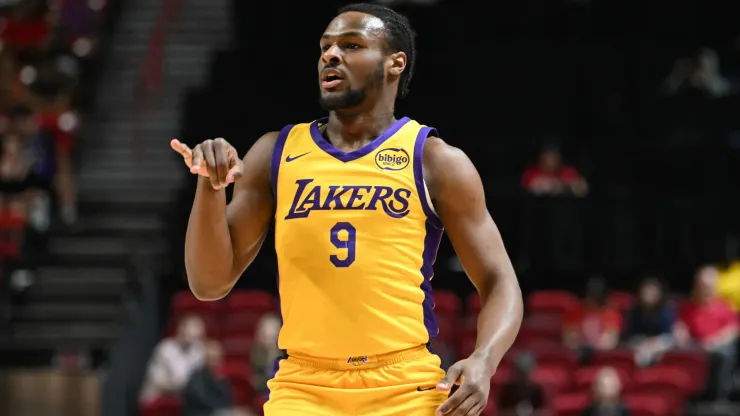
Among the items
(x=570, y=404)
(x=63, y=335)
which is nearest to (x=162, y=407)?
(x=63, y=335)

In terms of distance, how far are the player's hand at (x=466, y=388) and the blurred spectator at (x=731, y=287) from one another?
9931mm

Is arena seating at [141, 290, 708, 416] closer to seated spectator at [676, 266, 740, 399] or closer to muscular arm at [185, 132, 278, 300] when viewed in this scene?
seated spectator at [676, 266, 740, 399]

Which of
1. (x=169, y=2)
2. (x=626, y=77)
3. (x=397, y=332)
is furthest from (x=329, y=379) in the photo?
(x=169, y=2)

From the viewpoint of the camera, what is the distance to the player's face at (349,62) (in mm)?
4445

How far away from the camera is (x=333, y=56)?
14.5 feet

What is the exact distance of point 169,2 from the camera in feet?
60.2

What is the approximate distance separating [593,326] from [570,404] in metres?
1.57

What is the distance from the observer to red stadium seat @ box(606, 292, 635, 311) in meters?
13.5

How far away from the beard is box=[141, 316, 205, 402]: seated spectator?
25.0 feet

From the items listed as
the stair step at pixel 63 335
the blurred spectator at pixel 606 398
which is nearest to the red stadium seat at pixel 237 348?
the stair step at pixel 63 335

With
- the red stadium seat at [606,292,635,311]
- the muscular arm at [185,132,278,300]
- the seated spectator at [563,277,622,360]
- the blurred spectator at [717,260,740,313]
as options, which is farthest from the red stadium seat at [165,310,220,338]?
the muscular arm at [185,132,278,300]

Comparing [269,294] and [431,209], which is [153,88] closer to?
[269,294]

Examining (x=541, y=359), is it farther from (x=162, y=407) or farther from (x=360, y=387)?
(x=360, y=387)

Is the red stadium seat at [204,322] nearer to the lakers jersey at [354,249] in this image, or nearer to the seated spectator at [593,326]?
the seated spectator at [593,326]
